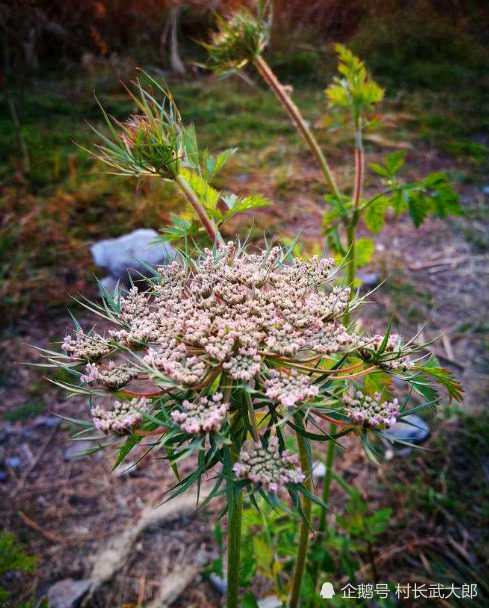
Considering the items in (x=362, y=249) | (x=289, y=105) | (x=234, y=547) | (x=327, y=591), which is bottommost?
(x=327, y=591)

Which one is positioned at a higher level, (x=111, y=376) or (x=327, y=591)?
(x=111, y=376)

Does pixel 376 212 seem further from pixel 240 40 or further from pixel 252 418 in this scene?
pixel 252 418

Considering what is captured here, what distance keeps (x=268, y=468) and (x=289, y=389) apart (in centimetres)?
13

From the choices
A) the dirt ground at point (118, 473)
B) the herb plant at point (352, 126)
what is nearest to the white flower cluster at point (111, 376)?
the herb plant at point (352, 126)

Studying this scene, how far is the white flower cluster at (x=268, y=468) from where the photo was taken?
0.70 meters

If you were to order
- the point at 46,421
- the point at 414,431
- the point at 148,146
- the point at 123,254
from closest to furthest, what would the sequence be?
the point at 148,146 → the point at 414,431 → the point at 46,421 → the point at 123,254

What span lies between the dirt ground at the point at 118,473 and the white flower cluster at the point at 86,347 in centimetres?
103

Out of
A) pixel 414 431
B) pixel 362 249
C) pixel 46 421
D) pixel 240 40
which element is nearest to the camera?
pixel 240 40

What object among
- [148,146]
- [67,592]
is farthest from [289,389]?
[67,592]

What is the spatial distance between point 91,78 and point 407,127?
16.6ft

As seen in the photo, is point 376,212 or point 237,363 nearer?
point 237,363

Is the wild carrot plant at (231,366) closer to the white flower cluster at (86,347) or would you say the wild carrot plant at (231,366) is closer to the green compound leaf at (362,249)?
the white flower cluster at (86,347)

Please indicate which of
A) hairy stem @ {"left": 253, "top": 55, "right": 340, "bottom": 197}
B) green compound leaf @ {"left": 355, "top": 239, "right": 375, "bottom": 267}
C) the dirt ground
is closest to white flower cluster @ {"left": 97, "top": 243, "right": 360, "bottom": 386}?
hairy stem @ {"left": 253, "top": 55, "right": 340, "bottom": 197}

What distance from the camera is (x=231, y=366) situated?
2.54 feet
